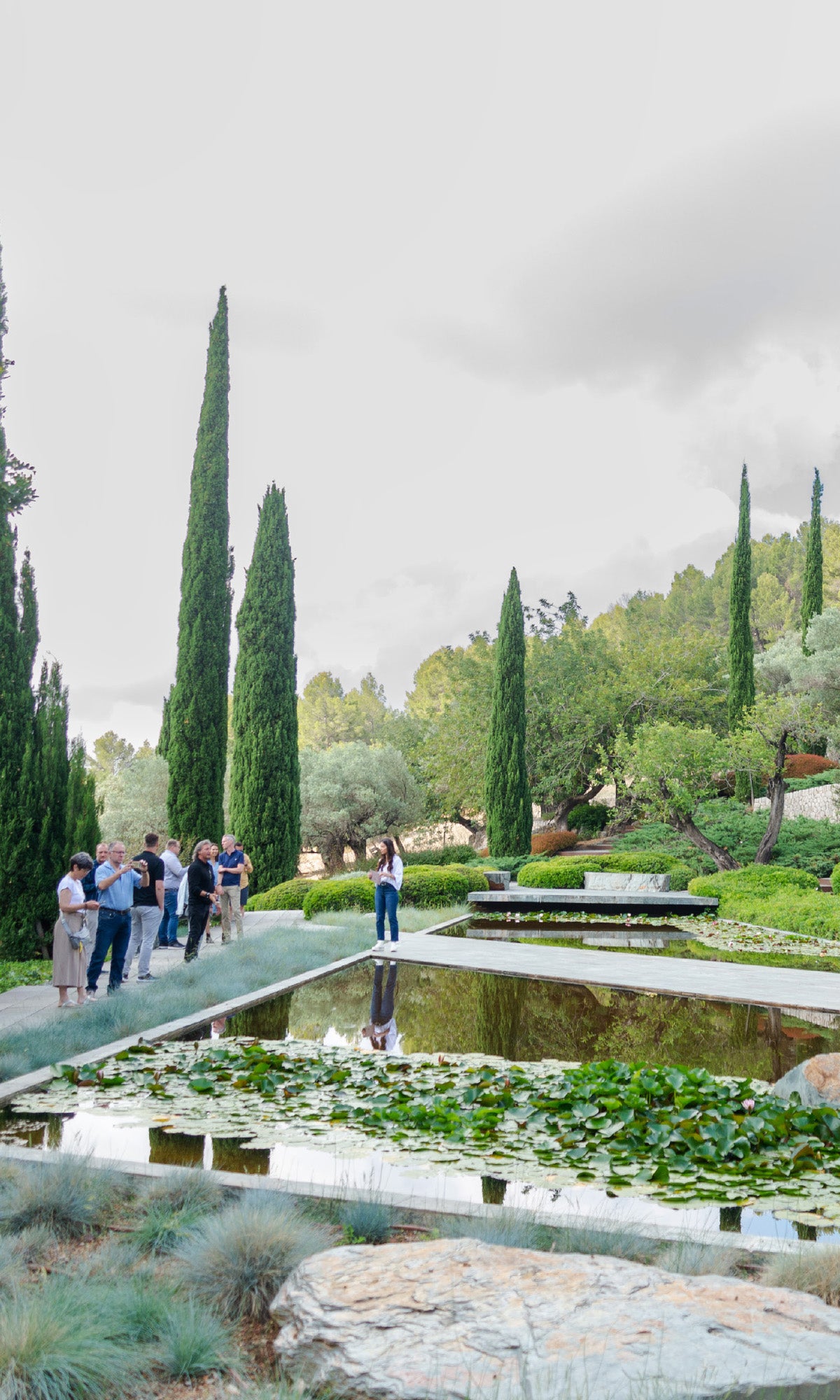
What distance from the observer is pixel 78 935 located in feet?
23.9

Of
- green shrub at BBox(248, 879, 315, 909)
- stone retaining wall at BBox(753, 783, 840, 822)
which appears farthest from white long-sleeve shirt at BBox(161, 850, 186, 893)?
stone retaining wall at BBox(753, 783, 840, 822)

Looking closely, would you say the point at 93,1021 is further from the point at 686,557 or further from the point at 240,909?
the point at 686,557

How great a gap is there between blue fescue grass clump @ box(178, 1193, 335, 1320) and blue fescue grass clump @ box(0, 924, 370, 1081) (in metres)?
3.09

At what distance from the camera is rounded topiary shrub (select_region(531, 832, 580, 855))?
2661cm

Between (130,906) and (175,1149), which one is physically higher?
(130,906)

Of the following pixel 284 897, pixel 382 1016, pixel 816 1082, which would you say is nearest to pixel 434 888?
pixel 284 897

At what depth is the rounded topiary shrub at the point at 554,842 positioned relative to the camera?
87.3 ft

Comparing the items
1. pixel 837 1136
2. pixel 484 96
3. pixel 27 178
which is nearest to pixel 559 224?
pixel 484 96

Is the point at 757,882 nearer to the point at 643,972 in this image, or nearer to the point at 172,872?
the point at 643,972

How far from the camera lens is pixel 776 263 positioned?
61.1 ft

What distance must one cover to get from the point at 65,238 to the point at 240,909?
9649 millimetres

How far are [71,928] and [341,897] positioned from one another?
8.02 metres

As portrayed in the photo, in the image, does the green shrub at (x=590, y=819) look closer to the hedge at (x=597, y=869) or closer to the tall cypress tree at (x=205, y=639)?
the hedge at (x=597, y=869)

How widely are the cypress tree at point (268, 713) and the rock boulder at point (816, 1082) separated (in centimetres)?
1467
